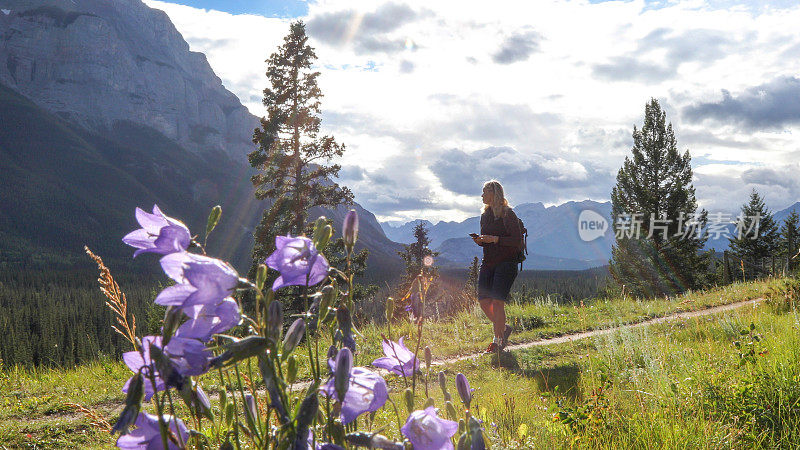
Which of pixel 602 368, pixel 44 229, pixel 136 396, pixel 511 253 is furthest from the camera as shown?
pixel 44 229

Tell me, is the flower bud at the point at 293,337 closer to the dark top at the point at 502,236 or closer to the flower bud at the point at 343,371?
the flower bud at the point at 343,371

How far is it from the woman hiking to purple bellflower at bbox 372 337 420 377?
5.19m

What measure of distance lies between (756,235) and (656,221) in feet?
58.3

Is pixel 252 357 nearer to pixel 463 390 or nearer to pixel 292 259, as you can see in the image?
pixel 292 259

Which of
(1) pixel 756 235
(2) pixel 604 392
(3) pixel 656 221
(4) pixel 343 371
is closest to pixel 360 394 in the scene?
(4) pixel 343 371

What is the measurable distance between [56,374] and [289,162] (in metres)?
12.6

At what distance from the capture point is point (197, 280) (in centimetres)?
90

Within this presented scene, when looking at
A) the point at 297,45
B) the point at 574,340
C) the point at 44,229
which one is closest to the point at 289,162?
the point at 297,45

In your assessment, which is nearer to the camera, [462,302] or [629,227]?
[462,302]

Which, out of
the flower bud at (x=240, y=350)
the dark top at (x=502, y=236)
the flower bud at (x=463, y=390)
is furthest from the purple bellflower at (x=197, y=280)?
the dark top at (x=502, y=236)

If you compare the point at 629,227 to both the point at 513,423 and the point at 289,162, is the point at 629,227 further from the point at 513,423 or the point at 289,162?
the point at 513,423

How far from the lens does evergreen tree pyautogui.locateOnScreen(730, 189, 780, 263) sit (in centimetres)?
3916

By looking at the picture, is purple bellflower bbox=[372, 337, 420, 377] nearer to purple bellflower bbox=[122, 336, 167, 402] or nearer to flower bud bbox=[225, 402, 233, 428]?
flower bud bbox=[225, 402, 233, 428]

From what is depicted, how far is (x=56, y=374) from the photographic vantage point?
8.02 m
